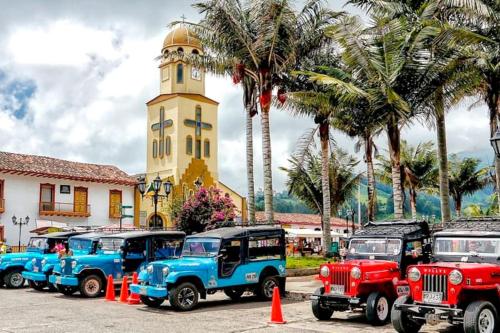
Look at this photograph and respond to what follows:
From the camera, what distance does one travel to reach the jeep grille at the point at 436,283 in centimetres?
970

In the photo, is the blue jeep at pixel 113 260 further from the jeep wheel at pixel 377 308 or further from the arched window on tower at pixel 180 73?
the arched window on tower at pixel 180 73

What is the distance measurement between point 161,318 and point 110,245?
5522 millimetres

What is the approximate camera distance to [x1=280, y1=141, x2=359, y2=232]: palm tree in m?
34.9

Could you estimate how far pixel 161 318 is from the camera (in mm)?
12320

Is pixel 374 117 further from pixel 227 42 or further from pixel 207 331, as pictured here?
pixel 207 331

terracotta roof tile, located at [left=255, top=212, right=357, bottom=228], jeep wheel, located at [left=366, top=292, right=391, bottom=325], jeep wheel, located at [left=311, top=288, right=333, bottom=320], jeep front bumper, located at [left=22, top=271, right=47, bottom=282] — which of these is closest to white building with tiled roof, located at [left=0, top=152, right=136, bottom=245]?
terracotta roof tile, located at [left=255, top=212, right=357, bottom=228]

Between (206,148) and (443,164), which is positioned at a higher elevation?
(206,148)

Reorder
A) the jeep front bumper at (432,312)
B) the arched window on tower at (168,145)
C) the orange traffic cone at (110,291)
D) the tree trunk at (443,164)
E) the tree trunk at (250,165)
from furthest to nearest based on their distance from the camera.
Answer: the arched window on tower at (168,145)
the tree trunk at (250,165)
the tree trunk at (443,164)
the orange traffic cone at (110,291)
the jeep front bumper at (432,312)

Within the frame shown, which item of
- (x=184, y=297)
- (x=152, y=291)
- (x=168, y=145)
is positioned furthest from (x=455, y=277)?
(x=168, y=145)

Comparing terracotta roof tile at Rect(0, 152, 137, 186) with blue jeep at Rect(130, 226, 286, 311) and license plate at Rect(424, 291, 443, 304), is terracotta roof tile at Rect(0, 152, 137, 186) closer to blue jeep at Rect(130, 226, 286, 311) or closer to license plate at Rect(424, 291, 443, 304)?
blue jeep at Rect(130, 226, 286, 311)

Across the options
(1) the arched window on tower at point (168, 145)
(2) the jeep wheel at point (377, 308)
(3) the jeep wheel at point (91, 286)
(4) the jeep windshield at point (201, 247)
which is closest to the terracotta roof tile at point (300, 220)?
(1) the arched window on tower at point (168, 145)

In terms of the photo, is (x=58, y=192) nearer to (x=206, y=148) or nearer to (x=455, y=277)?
(x=206, y=148)

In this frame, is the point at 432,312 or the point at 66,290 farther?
the point at 66,290

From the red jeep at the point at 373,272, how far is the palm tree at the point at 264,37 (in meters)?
8.96
